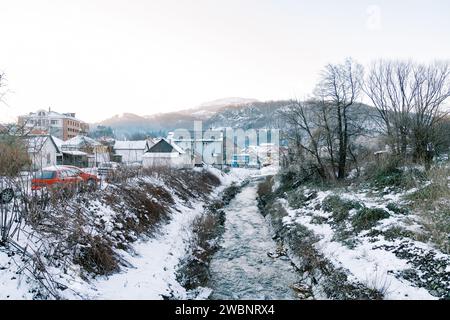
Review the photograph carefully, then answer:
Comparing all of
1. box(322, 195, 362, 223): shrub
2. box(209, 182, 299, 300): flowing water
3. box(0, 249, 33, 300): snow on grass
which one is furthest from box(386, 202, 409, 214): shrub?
box(0, 249, 33, 300): snow on grass

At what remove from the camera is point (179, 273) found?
8734 mm

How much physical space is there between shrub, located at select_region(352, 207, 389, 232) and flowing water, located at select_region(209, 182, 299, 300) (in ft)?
10.7

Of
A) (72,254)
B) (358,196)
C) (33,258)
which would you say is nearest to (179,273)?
(72,254)

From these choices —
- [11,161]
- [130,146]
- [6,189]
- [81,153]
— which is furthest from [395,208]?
[130,146]

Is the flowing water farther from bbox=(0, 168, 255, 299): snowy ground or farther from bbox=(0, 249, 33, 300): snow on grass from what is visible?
bbox=(0, 249, 33, 300): snow on grass

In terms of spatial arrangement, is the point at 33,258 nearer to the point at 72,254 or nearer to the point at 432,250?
the point at 72,254

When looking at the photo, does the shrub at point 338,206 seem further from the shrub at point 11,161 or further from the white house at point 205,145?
the white house at point 205,145

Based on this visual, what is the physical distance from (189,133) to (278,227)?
182 feet

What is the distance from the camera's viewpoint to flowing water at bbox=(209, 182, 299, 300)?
8.34 meters

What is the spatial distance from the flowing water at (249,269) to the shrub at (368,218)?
10.7 feet

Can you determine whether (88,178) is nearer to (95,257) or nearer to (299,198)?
(95,257)

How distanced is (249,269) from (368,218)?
5.34 m

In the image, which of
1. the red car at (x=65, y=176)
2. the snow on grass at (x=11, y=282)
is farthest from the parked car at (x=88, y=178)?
the snow on grass at (x=11, y=282)

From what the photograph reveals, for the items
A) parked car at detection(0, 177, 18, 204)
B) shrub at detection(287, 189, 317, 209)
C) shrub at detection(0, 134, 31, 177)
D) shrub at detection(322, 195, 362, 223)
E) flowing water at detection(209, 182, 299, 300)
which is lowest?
flowing water at detection(209, 182, 299, 300)
